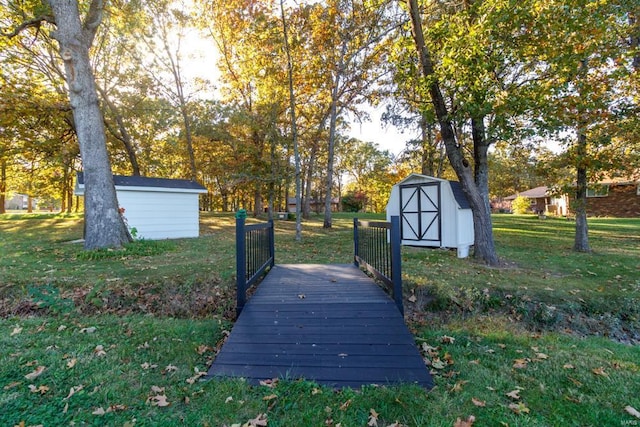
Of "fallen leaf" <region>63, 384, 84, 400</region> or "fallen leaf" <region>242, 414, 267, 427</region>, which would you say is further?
"fallen leaf" <region>63, 384, 84, 400</region>

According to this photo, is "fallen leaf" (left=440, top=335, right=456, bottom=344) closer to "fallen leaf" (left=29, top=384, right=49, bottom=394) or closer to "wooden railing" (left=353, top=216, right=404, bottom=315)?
"wooden railing" (left=353, top=216, right=404, bottom=315)

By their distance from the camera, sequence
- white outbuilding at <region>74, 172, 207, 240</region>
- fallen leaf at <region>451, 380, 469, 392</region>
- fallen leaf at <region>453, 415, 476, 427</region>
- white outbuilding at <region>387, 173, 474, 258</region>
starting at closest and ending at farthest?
fallen leaf at <region>453, 415, 476, 427</region>, fallen leaf at <region>451, 380, 469, 392</region>, white outbuilding at <region>387, 173, 474, 258</region>, white outbuilding at <region>74, 172, 207, 240</region>

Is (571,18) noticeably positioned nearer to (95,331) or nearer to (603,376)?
(603,376)

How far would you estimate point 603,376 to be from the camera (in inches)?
109

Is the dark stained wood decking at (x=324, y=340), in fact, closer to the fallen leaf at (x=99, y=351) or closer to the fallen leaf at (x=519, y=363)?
the fallen leaf at (x=519, y=363)

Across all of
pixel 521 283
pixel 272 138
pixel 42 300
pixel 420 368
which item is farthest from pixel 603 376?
pixel 272 138

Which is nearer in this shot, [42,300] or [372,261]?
[42,300]

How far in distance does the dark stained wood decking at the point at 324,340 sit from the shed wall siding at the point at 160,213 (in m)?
8.66

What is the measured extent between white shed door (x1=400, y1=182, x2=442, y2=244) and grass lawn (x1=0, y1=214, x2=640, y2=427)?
2566 millimetres

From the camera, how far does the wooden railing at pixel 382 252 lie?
3.82m

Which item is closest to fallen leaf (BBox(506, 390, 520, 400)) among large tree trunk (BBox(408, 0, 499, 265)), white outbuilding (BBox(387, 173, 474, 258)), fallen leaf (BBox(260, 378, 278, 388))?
fallen leaf (BBox(260, 378, 278, 388))

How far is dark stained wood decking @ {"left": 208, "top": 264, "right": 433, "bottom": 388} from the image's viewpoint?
267 cm

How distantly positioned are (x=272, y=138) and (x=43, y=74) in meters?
9.06

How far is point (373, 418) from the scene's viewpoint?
2154 millimetres
